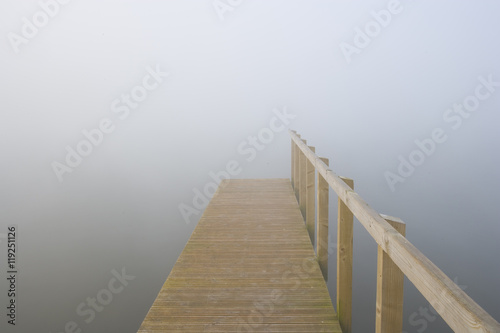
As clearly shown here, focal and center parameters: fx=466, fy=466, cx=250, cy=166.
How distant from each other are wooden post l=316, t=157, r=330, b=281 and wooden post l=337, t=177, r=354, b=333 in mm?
591

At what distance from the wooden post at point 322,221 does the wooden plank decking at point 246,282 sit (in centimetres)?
6

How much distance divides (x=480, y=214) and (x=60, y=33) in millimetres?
7376

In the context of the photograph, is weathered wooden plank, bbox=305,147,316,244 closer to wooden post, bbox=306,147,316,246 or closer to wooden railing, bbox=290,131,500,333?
wooden post, bbox=306,147,316,246

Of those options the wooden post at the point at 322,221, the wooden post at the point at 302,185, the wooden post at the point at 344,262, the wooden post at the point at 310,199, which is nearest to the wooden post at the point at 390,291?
the wooden post at the point at 344,262

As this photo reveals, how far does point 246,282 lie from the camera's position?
9.12 feet

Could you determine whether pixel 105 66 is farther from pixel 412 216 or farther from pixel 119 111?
pixel 412 216

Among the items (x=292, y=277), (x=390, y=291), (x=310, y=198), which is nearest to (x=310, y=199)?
(x=310, y=198)

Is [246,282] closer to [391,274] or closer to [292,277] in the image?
[292,277]

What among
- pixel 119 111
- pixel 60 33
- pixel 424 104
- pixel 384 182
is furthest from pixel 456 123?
pixel 60 33

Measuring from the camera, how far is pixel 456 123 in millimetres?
7496

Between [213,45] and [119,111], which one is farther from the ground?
[213,45]

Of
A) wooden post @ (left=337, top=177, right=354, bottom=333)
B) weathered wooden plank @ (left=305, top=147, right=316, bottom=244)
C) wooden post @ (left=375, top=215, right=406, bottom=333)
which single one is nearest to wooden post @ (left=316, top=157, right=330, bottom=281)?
wooden post @ (left=337, top=177, right=354, bottom=333)

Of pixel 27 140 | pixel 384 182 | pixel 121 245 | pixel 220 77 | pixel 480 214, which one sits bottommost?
pixel 121 245

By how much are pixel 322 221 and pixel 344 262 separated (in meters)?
0.72
